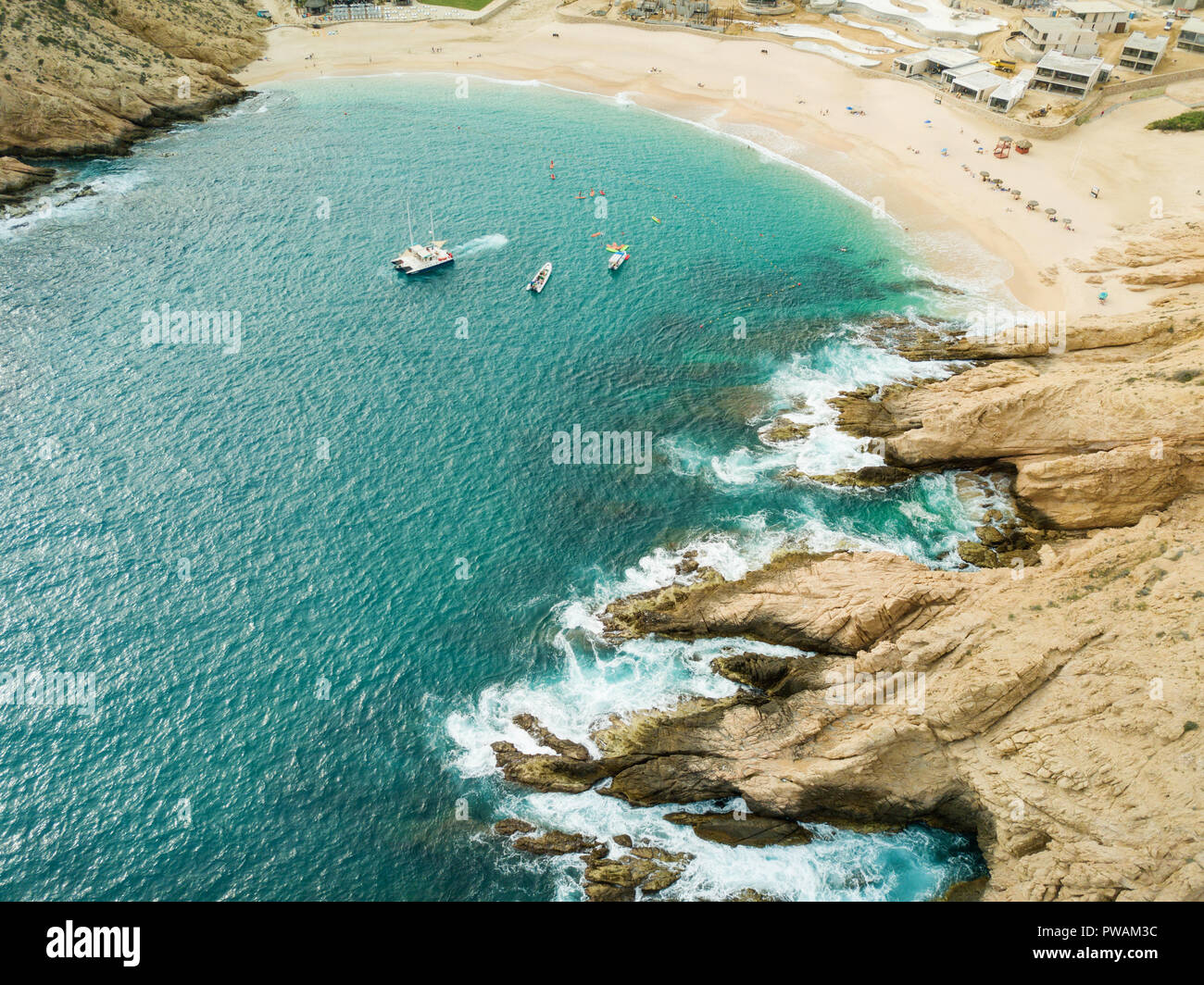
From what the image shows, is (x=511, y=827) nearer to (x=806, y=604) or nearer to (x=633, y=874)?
(x=633, y=874)

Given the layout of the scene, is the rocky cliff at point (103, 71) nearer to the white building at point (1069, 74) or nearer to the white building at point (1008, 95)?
the white building at point (1008, 95)

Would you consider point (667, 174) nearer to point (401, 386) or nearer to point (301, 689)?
point (401, 386)

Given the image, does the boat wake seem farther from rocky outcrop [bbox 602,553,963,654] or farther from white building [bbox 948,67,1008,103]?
white building [bbox 948,67,1008,103]

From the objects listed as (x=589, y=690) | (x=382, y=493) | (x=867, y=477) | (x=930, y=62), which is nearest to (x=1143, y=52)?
(x=930, y=62)

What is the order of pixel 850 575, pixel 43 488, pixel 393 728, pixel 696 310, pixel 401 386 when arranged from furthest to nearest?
pixel 696 310, pixel 401 386, pixel 43 488, pixel 850 575, pixel 393 728

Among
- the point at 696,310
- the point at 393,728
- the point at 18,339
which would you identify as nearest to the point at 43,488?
the point at 18,339

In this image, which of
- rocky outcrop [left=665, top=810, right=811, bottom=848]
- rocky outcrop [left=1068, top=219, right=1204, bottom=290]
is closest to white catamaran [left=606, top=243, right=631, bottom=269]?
rocky outcrop [left=1068, top=219, right=1204, bottom=290]

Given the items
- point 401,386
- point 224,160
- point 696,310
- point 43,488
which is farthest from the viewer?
point 224,160

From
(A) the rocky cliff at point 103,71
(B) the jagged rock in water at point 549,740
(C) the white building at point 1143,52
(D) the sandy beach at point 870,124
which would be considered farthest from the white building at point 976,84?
(B) the jagged rock in water at point 549,740
